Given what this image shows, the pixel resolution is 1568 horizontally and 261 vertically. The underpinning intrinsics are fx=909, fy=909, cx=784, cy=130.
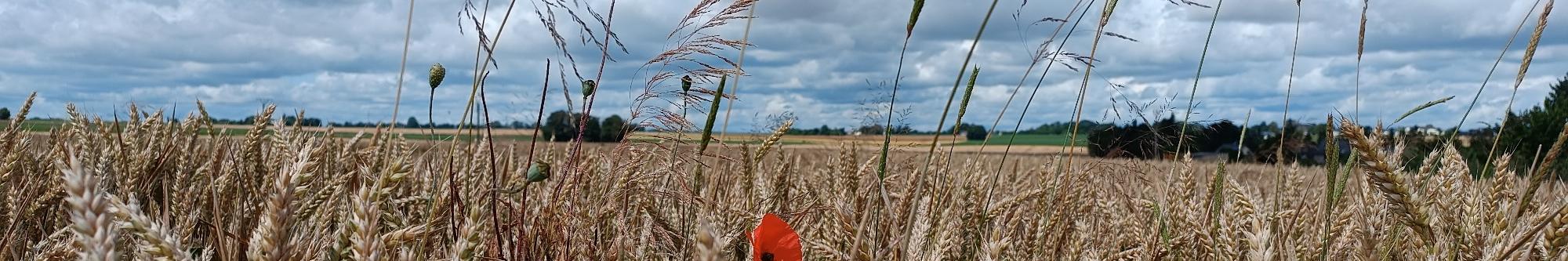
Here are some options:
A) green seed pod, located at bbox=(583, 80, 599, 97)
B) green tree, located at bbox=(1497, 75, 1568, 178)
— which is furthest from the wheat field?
green tree, located at bbox=(1497, 75, 1568, 178)

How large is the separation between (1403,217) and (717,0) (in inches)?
41.5

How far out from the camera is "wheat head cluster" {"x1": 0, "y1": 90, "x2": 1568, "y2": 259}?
37.9 inches

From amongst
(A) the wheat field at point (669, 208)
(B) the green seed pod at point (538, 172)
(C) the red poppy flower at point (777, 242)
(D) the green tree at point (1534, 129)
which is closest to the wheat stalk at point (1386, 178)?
(A) the wheat field at point (669, 208)

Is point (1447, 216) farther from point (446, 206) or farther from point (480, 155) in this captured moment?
point (480, 155)

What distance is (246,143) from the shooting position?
2.27 metres

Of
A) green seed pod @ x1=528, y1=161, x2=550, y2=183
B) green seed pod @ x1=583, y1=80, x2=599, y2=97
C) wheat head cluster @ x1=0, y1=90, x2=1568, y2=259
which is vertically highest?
green seed pod @ x1=583, y1=80, x2=599, y2=97

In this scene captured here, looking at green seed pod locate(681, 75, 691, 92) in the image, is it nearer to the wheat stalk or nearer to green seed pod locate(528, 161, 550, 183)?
green seed pod locate(528, 161, 550, 183)

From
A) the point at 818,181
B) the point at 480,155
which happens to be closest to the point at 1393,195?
the point at 818,181

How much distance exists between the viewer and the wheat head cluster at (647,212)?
0.96 meters

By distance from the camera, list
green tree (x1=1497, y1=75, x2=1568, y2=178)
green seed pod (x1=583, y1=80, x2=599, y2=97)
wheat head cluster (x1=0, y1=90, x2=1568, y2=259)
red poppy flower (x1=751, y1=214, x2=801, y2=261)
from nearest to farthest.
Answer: wheat head cluster (x1=0, y1=90, x2=1568, y2=259) → red poppy flower (x1=751, y1=214, x2=801, y2=261) → green seed pod (x1=583, y1=80, x2=599, y2=97) → green tree (x1=1497, y1=75, x2=1568, y2=178)

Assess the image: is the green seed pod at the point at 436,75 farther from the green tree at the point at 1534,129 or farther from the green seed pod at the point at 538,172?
the green tree at the point at 1534,129

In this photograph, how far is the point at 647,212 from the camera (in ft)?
6.40

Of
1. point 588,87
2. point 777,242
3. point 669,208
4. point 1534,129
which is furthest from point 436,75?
point 1534,129

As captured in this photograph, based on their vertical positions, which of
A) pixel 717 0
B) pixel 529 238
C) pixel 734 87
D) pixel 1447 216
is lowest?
pixel 529 238
